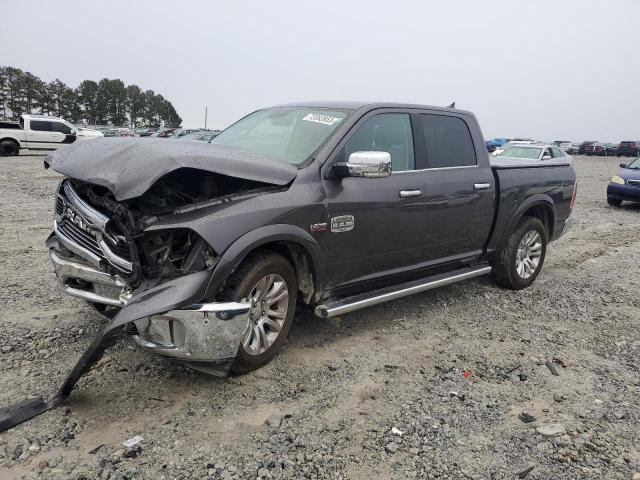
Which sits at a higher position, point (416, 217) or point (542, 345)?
point (416, 217)

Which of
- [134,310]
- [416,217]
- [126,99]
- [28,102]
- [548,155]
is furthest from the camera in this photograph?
[126,99]

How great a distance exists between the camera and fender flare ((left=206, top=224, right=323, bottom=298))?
2.97m

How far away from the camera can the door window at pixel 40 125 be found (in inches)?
889

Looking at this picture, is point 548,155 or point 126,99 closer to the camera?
point 548,155

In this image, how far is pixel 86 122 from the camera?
293 ft

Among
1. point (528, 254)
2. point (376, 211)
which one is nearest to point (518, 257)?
point (528, 254)

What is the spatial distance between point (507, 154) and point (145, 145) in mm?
17658

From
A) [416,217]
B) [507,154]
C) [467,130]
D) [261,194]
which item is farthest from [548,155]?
[261,194]

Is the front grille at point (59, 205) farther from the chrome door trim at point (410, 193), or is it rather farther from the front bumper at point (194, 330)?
the chrome door trim at point (410, 193)

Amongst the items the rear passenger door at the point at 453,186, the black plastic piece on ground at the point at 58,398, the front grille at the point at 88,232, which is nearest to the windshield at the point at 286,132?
the rear passenger door at the point at 453,186

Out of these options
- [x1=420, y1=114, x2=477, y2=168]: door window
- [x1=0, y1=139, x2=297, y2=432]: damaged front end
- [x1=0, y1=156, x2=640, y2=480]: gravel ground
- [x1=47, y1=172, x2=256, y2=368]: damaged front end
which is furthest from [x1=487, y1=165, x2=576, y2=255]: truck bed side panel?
[x1=47, y1=172, x2=256, y2=368]: damaged front end

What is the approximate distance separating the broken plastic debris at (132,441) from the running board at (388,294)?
143cm

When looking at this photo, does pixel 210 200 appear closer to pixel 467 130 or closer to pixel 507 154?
pixel 467 130

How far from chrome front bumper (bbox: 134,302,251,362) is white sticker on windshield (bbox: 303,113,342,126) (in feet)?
5.71
